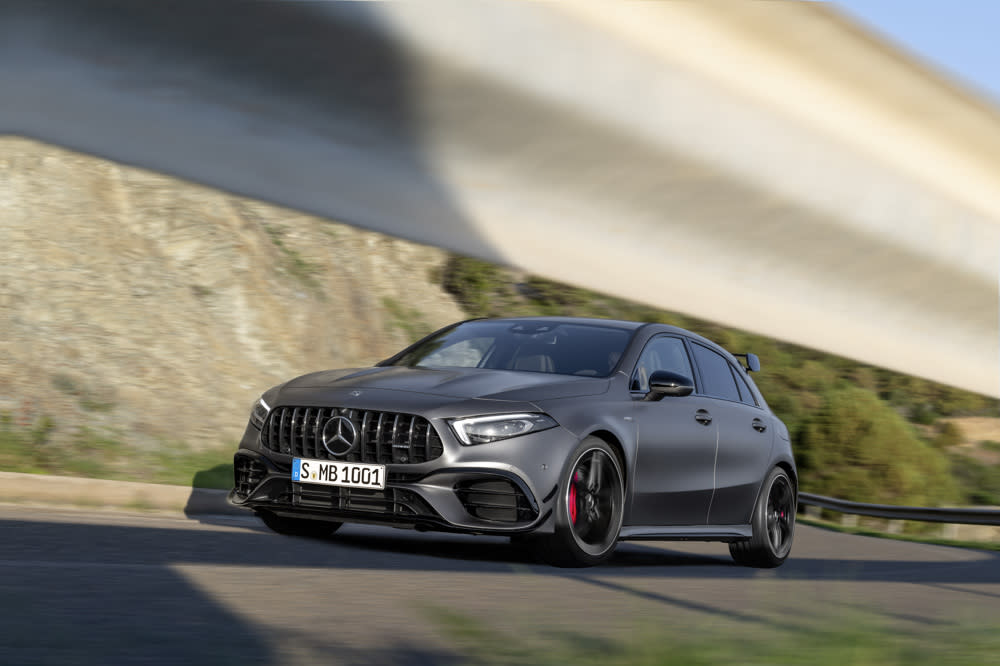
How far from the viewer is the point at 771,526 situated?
1019 cm

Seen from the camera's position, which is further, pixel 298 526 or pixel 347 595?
pixel 298 526

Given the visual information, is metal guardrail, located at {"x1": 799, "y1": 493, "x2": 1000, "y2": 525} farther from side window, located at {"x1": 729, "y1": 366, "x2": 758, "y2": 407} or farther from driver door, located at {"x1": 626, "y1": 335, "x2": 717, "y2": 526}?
driver door, located at {"x1": 626, "y1": 335, "x2": 717, "y2": 526}

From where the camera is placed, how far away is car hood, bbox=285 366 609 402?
799cm

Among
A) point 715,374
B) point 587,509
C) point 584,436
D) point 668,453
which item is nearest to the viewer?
point 584,436

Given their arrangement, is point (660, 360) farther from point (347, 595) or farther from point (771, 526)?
point (347, 595)

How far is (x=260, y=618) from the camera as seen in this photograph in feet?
16.9

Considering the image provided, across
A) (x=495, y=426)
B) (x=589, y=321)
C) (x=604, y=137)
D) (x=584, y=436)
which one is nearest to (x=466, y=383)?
(x=495, y=426)

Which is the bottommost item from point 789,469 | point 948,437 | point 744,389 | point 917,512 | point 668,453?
point 917,512

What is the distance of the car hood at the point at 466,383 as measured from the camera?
7.99 metres

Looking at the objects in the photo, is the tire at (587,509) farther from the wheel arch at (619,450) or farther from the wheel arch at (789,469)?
the wheel arch at (789,469)

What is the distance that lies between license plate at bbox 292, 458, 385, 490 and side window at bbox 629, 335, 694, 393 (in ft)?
6.20

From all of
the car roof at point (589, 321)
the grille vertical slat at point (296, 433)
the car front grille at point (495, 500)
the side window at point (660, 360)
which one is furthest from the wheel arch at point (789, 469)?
the grille vertical slat at point (296, 433)

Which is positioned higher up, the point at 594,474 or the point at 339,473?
the point at 594,474

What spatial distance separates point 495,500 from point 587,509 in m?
0.68
